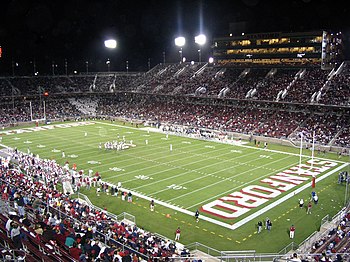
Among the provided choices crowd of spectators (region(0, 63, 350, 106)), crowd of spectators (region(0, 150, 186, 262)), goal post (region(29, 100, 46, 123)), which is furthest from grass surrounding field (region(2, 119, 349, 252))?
crowd of spectators (region(0, 63, 350, 106))

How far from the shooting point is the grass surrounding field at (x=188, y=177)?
19.1 metres

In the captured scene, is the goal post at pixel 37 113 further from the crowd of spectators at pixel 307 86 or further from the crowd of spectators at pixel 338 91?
the crowd of spectators at pixel 338 91

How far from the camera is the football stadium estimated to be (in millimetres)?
15398

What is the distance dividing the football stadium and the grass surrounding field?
0.13m

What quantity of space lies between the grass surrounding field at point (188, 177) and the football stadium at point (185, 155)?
127 mm

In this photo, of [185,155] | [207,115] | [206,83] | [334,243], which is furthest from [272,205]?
[206,83]

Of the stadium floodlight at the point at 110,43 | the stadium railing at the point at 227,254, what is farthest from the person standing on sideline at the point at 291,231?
the stadium floodlight at the point at 110,43

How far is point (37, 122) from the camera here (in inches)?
2127

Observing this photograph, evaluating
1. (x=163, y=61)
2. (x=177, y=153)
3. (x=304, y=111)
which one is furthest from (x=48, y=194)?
(x=163, y=61)

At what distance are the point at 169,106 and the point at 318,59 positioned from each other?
2409cm

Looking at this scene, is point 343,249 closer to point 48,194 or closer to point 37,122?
point 48,194

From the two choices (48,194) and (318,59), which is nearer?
(48,194)

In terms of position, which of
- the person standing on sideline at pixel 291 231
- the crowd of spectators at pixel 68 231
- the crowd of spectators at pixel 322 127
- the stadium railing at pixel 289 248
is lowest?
the stadium railing at pixel 289 248

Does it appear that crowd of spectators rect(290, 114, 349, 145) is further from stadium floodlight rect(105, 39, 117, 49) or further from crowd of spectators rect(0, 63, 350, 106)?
stadium floodlight rect(105, 39, 117, 49)
